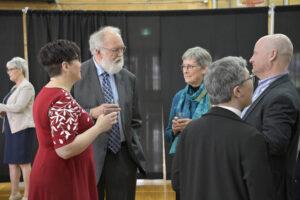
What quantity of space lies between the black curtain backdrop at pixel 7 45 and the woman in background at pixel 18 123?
95 cm

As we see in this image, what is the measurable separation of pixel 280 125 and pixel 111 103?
1.12m

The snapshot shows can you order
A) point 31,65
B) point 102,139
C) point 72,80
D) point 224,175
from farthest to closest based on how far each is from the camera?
point 31,65 → point 102,139 → point 72,80 → point 224,175

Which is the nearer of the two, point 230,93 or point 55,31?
point 230,93

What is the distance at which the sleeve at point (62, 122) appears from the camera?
1587 mm

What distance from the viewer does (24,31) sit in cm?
496

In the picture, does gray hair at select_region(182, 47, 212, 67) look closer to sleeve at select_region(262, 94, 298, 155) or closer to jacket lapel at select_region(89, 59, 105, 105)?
jacket lapel at select_region(89, 59, 105, 105)

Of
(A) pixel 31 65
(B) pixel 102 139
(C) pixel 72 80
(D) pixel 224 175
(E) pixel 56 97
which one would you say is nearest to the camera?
(D) pixel 224 175

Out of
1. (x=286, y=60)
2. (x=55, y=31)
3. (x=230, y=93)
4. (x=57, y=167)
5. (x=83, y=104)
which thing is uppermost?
(x=55, y=31)

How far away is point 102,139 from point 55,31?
311cm

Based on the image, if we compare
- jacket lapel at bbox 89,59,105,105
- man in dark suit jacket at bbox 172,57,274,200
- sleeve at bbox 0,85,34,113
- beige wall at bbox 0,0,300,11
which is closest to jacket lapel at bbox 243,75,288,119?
man in dark suit jacket at bbox 172,57,274,200

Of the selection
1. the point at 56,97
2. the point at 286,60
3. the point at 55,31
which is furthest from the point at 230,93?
the point at 55,31

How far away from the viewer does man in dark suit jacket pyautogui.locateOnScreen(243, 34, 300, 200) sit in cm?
162

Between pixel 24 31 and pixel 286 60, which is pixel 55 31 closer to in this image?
pixel 24 31

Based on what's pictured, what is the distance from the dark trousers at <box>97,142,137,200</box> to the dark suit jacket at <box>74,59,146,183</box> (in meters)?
0.07
